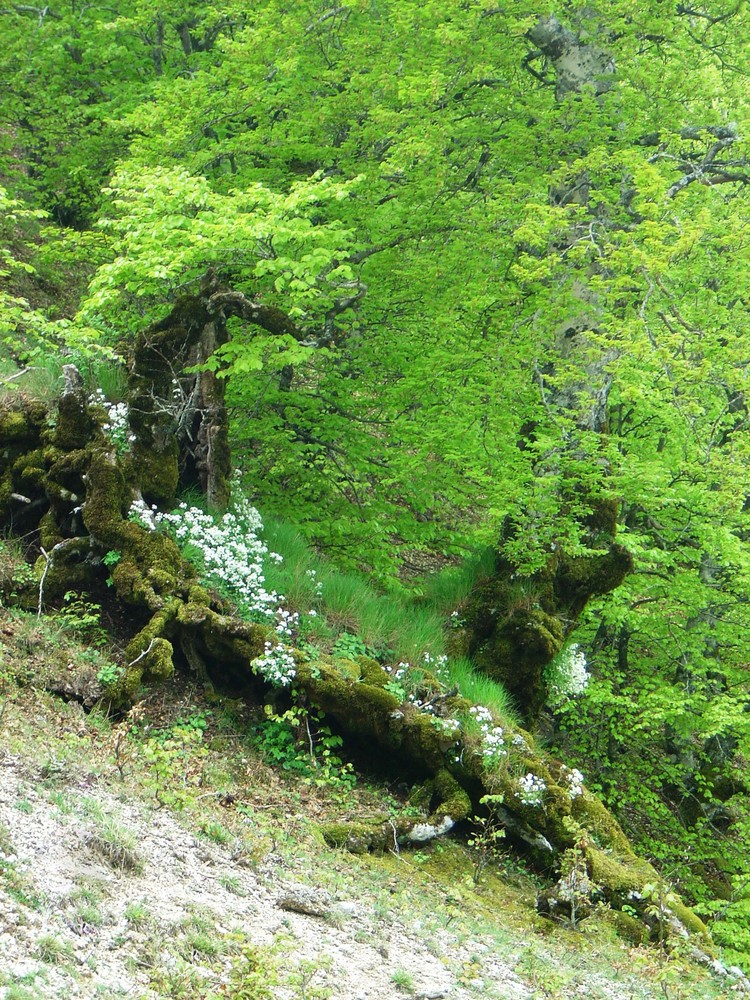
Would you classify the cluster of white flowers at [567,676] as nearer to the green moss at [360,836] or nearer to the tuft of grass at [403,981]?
the green moss at [360,836]

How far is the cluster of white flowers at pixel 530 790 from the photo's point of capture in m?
7.71

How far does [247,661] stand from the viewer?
7.67 m

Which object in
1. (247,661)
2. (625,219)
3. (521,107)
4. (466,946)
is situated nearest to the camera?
(466,946)

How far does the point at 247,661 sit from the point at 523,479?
3795mm

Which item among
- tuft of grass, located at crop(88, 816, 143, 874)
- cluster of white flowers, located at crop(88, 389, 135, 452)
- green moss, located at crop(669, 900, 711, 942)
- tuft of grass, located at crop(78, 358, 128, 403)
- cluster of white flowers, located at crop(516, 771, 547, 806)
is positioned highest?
tuft of grass, located at crop(78, 358, 128, 403)

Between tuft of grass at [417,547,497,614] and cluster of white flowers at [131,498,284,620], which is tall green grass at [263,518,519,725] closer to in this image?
cluster of white flowers at [131,498,284,620]

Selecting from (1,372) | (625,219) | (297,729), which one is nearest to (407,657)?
(297,729)

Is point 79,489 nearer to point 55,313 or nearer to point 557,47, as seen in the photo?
point 55,313

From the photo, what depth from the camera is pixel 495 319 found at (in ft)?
36.3

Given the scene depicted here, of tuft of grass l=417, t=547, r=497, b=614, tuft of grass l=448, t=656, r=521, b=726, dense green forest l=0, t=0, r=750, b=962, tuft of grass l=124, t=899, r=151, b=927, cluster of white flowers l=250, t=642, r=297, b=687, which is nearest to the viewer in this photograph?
tuft of grass l=124, t=899, r=151, b=927

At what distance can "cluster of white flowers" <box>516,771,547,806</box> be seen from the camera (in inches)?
303

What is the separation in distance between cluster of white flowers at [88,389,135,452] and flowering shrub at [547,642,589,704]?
219 inches

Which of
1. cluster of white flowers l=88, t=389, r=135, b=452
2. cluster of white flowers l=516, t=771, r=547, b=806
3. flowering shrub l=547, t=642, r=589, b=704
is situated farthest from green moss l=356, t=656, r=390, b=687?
flowering shrub l=547, t=642, r=589, b=704

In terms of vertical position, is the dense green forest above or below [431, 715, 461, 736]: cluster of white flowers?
above
